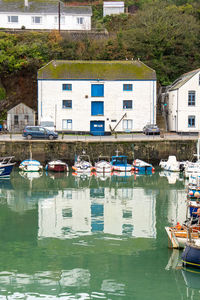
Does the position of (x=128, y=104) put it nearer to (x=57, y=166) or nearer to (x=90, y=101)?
A: (x=90, y=101)

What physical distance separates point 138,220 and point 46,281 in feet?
28.8

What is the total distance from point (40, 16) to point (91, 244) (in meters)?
42.0

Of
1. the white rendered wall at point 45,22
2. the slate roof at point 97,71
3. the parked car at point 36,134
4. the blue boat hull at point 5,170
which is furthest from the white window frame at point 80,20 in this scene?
the blue boat hull at point 5,170

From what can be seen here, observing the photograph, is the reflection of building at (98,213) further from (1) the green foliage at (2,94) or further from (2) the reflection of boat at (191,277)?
(1) the green foliage at (2,94)

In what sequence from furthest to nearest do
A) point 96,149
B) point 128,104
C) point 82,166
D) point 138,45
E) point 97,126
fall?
point 138,45, point 128,104, point 97,126, point 96,149, point 82,166

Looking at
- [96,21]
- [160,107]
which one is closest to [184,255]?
[160,107]

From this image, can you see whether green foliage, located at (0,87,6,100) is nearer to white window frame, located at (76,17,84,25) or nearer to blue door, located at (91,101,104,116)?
blue door, located at (91,101,104,116)

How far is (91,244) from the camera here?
792 inches

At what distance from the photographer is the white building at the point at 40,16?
57000mm

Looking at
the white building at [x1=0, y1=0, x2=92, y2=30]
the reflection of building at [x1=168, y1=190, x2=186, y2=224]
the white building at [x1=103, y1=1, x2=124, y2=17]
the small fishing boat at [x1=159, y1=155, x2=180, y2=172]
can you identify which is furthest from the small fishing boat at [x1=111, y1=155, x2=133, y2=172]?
the white building at [x1=103, y1=1, x2=124, y2=17]

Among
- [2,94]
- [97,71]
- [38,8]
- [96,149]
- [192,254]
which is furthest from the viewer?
[38,8]

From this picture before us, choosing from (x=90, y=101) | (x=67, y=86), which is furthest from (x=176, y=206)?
(x=67, y=86)

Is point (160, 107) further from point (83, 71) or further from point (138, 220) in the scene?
point (138, 220)

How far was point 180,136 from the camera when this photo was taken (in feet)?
148
